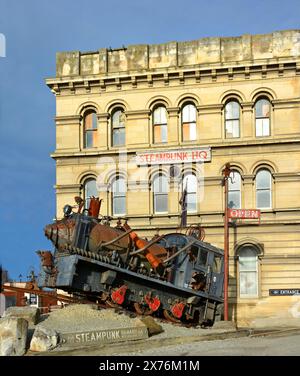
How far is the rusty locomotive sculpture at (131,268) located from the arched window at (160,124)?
358 inches

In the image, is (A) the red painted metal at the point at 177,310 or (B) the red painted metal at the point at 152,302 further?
(A) the red painted metal at the point at 177,310

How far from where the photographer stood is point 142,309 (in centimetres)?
2533

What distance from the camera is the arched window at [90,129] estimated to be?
1425 inches

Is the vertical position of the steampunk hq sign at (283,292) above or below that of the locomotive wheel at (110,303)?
below

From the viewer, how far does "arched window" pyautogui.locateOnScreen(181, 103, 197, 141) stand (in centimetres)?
3503

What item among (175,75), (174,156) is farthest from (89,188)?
(175,75)

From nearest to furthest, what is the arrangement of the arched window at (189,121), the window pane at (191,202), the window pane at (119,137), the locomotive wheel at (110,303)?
the locomotive wheel at (110,303), the window pane at (191,202), the arched window at (189,121), the window pane at (119,137)

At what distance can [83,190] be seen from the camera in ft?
117

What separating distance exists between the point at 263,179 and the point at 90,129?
9.02 meters

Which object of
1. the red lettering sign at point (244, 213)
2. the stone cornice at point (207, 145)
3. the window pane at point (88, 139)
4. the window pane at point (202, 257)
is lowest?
the window pane at point (202, 257)

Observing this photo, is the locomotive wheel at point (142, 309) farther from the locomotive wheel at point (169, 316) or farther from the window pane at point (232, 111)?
the window pane at point (232, 111)

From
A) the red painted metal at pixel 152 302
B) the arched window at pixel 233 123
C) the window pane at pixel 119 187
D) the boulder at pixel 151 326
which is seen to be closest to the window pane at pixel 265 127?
the arched window at pixel 233 123

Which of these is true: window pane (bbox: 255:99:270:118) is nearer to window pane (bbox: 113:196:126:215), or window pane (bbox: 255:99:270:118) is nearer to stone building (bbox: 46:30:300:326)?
stone building (bbox: 46:30:300:326)
